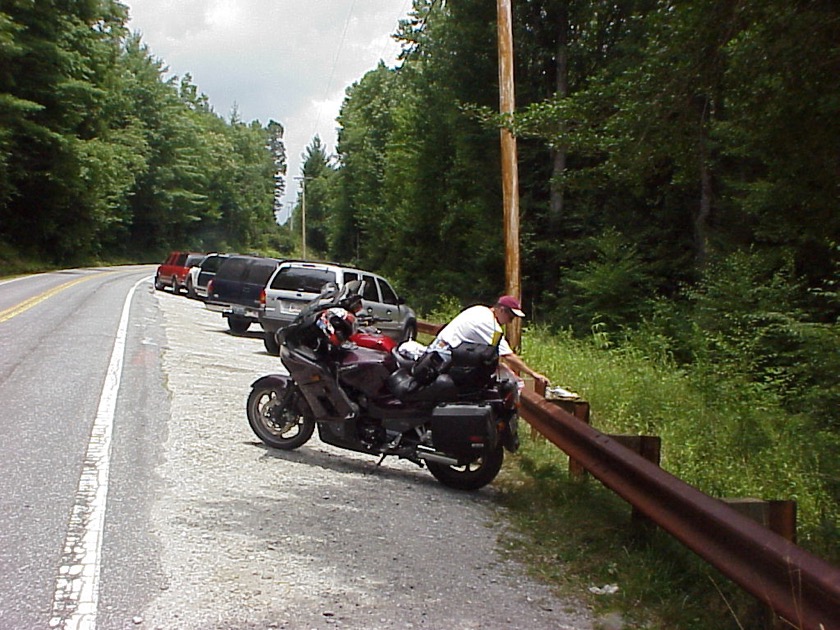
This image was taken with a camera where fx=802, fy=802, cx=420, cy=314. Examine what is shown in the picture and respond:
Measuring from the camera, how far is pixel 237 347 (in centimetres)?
1648

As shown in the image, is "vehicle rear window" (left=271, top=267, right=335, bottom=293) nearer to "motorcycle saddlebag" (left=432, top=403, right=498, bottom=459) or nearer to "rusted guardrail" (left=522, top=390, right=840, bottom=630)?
"motorcycle saddlebag" (left=432, top=403, right=498, bottom=459)

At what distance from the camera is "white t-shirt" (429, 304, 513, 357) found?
22.9ft

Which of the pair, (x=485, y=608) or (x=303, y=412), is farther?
(x=303, y=412)

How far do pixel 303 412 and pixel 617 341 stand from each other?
36.3 ft

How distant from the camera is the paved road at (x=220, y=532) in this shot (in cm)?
418

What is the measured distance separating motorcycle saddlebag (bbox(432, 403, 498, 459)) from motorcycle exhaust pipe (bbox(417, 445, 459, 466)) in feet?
0.44

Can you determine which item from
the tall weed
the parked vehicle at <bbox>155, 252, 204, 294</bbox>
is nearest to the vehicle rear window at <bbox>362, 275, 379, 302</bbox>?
the tall weed

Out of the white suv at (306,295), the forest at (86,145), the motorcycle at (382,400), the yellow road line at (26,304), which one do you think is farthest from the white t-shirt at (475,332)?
the forest at (86,145)

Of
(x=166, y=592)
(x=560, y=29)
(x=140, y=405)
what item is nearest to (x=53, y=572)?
(x=166, y=592)

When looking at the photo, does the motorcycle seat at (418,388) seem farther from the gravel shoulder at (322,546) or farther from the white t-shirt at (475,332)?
the gravel shoulder at (322,546)

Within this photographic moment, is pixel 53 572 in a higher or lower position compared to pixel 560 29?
lower

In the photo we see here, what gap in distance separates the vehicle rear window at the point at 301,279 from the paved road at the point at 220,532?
22.4 ft

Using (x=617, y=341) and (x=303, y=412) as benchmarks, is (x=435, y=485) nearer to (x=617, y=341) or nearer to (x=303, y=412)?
(x=303, y=412)

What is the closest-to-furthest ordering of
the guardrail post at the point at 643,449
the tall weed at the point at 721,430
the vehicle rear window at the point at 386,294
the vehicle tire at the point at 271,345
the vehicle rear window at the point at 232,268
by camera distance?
the guardrail post at the point at 643,449 < the tall weed at the point at 721,430 < the vehicle tire at the point at 271,345 < the vehicle rear window at the point at 386,294 < the vehicle rear window at the point at 232,268
